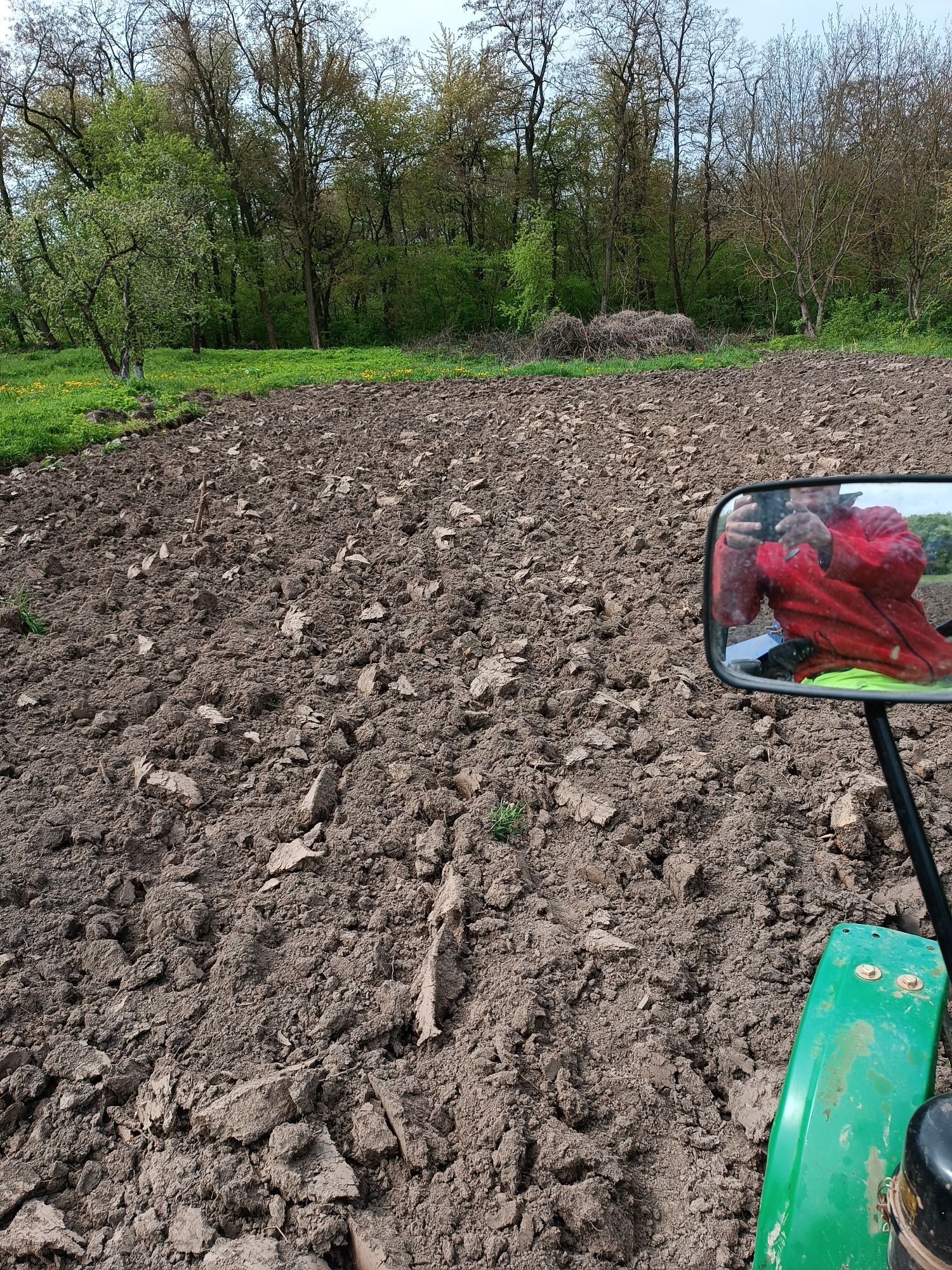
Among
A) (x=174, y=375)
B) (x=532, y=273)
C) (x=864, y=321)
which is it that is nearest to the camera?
(x=174, y=375)

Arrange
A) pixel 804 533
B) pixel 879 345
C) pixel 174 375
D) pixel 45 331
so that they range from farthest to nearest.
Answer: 1. pixel 45 331
2. pixel 879 345
3. pixel 174 375
4. pixel 804 533

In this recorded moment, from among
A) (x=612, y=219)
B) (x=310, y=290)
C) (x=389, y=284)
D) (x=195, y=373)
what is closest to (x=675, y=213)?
(x=612, y=219)

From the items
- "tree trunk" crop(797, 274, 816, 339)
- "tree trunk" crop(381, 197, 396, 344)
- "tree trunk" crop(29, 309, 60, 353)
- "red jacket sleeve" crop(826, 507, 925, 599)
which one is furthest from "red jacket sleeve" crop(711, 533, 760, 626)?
"tree trunk" crop(381, 197, 396, 344)

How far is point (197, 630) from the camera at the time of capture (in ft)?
16.1

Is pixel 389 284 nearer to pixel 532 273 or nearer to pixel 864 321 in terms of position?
pixel 532 273

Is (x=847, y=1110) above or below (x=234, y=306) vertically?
below

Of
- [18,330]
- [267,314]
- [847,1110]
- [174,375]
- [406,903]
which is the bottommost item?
[406,903]

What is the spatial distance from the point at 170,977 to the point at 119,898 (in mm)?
465

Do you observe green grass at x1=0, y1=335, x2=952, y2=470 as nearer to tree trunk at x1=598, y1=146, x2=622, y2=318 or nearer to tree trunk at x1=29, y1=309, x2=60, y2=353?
tree trunk at x1=29, y1=309, x2=60, y2=353

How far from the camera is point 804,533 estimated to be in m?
1.22

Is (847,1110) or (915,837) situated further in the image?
(847,1110)

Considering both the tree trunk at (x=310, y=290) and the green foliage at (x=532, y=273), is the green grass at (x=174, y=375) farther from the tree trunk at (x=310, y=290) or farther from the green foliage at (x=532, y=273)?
the tree trunk at (x=310, y=290)

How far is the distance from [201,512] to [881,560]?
20.3 feet

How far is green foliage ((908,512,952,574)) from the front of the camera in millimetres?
1201
